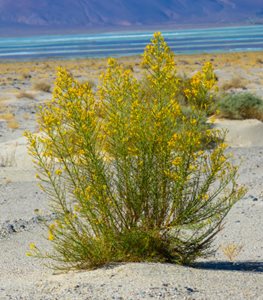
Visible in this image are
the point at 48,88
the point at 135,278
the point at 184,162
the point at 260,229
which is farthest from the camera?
the point at 48,88

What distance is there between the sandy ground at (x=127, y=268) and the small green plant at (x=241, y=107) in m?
4.56

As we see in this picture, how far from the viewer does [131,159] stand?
22.8ft

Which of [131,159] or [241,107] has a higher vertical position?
[131,159]

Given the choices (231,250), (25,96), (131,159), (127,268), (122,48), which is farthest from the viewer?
(122,48)

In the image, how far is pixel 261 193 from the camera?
464 inches

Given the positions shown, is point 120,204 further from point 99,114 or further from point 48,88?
point 48,88

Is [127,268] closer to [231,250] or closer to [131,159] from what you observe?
[131,159]

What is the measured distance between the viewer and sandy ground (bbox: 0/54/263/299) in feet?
20.2

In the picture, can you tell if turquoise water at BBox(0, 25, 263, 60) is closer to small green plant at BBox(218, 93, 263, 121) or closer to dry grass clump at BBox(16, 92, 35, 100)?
dry grass clump at BBox(16, 92, 35, 100)

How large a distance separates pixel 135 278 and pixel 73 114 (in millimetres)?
1425

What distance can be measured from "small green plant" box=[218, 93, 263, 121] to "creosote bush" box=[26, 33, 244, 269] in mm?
12672

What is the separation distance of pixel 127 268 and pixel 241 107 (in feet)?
44.9

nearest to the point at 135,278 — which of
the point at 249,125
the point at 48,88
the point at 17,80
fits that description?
the point at 249,125

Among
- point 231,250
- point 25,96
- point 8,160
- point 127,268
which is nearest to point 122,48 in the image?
point 25,96
